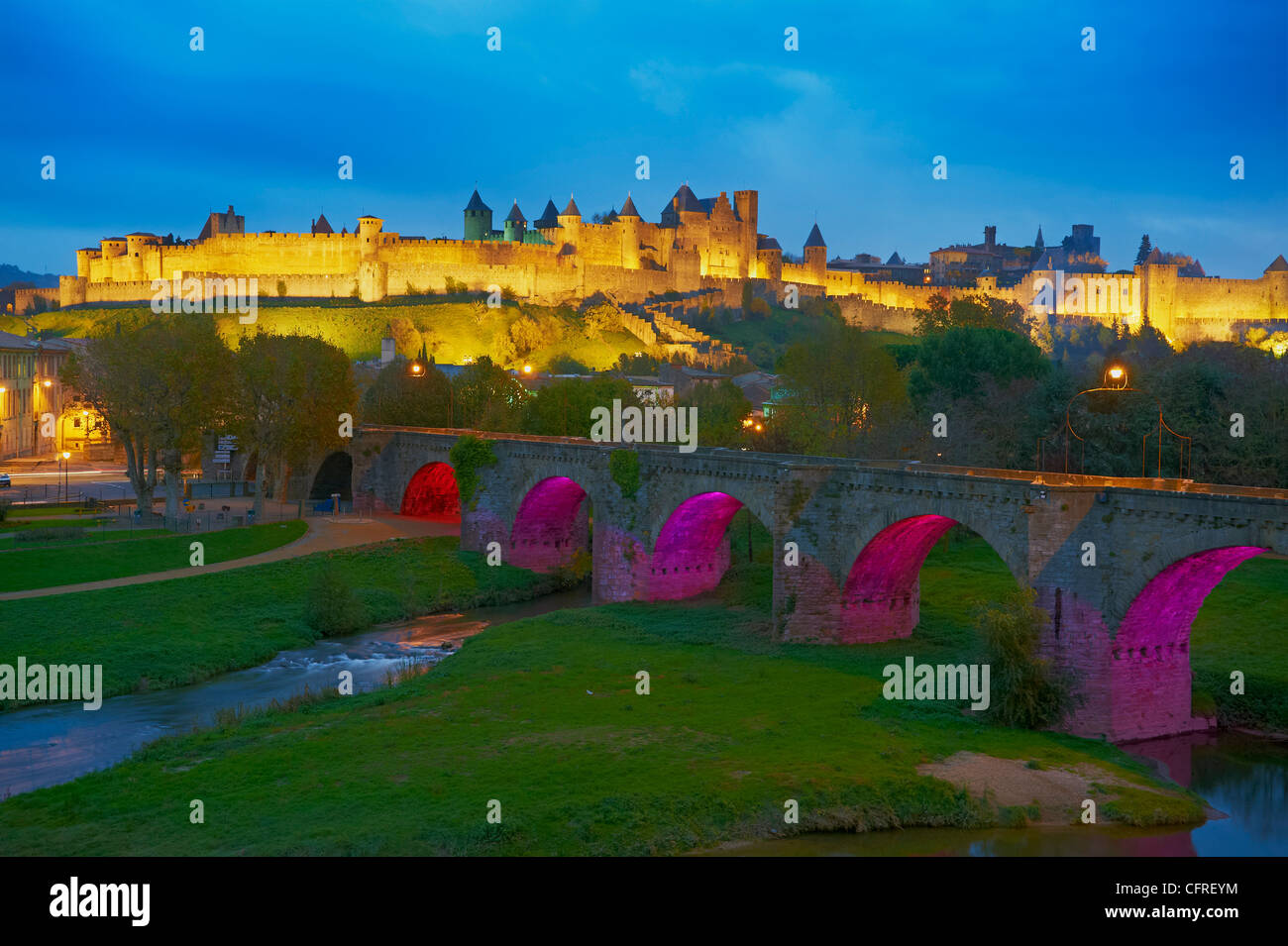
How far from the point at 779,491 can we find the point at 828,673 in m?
6.09

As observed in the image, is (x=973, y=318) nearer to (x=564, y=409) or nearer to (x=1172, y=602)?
(x=564, y=409)

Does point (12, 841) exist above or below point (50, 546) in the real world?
below

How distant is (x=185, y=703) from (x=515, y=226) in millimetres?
128603

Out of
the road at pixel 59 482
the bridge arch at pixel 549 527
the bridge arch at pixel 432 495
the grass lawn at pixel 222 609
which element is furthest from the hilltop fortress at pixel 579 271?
the grass lawn at pixel 222 609

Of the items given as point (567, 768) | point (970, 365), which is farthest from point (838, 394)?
point (567, 768)

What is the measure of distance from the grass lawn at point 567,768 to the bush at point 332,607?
31.1 ft

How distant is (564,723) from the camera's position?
28.0 metres

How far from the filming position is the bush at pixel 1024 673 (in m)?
26.4

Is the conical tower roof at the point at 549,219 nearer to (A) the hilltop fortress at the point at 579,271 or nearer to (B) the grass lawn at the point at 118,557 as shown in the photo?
(A) the hilltop fortress at the point at 579,271

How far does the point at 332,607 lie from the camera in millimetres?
42031

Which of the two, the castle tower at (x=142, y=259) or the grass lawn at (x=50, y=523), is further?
the castle tower at (x=142, y=259)

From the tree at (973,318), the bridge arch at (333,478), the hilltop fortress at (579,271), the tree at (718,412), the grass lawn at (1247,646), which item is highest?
the hilltop fortress at (579,271)
